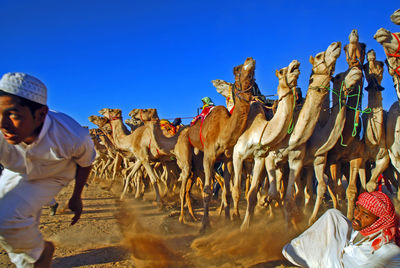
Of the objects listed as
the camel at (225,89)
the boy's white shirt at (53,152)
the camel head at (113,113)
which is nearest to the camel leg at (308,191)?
the camel at (225,89)

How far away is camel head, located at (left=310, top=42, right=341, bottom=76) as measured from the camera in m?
5.41

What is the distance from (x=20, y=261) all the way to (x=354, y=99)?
21.5 feet

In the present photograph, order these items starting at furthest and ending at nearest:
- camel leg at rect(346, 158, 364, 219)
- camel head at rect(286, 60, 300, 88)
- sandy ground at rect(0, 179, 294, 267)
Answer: camel leg at rect(346, 158, 364, 219)
camel head at rect(286, 60, 300, 88)
sandy ground at rect(0, 179, 294, 267)

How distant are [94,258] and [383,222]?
13.1 ft

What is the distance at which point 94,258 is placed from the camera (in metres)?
4.65

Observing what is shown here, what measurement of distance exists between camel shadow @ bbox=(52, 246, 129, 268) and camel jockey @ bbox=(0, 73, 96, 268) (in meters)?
2.08

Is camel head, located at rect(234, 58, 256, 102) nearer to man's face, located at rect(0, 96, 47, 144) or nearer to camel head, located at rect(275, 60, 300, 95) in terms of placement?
camel head, located at rect(275, 60, 300, 95)

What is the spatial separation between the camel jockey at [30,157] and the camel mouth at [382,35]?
497cm

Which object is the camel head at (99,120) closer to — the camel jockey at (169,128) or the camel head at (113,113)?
the camel head at (113,113)

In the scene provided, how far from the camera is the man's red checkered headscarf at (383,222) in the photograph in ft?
8.14

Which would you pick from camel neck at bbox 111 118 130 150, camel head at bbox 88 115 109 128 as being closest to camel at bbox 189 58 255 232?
camel neck at bbox 111 118 130 150

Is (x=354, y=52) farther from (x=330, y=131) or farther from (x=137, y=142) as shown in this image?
(x=137, y=142)

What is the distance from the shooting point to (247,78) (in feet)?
19.4

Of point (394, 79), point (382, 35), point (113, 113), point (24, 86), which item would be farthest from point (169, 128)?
point (24, 86)
